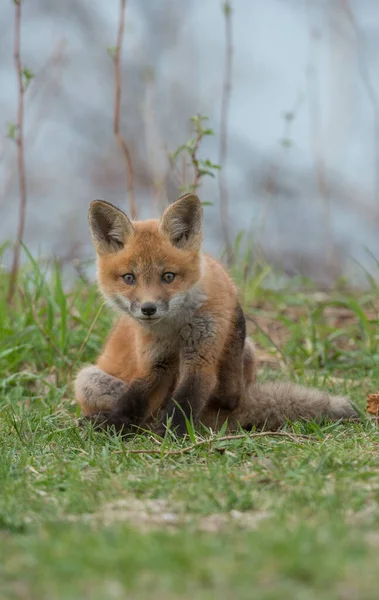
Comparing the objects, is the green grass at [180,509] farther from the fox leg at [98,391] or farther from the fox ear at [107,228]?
the fox ear at [107,228]

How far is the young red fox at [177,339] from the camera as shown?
13.8ft

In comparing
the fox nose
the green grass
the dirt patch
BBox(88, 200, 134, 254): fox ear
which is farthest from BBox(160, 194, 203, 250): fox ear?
the dirt patch

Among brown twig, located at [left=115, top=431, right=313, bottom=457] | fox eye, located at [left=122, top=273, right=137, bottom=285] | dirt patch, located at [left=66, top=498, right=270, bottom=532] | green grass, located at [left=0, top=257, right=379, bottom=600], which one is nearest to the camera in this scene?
green grass, located at [left=0, top=257, right=379, bottom=600]

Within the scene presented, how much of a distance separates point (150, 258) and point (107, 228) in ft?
1.31

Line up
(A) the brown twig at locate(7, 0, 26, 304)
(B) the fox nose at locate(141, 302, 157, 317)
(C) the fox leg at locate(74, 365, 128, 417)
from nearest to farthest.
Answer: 1. (B) the fox nose at locate(141, 302, 157, 317)
2. (C) the fox leg at locate(74, 365, 128, 417)
3. (A) the brown twig at locate(7, 0, 26, 304)

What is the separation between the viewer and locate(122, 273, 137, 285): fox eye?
4.29m

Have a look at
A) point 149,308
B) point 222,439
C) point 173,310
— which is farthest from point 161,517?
point 173,310

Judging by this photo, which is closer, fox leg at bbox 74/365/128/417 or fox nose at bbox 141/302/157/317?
fox nose at bbox 141/302/157/317

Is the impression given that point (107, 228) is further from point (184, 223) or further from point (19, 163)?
point (19, 163)

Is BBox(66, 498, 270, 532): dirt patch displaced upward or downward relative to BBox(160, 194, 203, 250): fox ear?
downward

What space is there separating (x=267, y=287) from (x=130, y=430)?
3430 mm

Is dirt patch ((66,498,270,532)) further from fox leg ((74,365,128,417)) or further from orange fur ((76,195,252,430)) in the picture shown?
fox leg ((74,365,128,417))

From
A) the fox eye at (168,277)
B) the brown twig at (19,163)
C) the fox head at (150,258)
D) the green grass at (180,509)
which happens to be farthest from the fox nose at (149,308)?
the brown twig at (19,163)

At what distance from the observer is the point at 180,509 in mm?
2809
